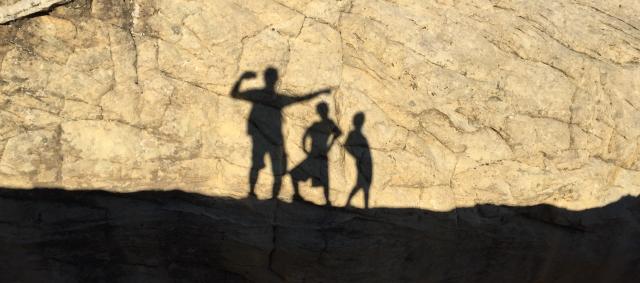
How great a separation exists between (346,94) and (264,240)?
1228 mm

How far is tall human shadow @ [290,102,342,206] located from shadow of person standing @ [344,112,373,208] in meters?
0.11

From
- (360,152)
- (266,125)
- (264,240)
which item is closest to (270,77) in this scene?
(266,125)

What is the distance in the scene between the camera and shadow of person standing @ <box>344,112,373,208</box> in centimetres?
442

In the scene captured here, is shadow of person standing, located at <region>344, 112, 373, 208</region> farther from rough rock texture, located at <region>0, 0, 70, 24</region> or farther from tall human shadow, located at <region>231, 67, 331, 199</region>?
rough rock texture, located at <region>0, 0, 70, 24</region>

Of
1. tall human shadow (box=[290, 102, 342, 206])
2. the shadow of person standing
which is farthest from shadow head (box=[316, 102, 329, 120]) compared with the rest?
the shadow of person standing

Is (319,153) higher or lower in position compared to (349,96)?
lower

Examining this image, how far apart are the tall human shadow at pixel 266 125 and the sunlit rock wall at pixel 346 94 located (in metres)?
0.05

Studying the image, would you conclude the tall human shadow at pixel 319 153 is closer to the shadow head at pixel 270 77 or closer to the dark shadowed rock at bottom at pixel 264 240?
the dark shadowed rock at bottom at pixel 264 240

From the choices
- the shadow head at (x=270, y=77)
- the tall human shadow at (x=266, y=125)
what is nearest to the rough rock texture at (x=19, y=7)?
the tall human shadow at (x=266, y=125)

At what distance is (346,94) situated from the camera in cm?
445

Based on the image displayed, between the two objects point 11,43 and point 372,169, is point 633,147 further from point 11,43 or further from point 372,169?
point 11,43

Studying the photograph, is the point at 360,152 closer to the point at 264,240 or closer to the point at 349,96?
the point at 349,96

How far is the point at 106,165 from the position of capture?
4047 millimetres

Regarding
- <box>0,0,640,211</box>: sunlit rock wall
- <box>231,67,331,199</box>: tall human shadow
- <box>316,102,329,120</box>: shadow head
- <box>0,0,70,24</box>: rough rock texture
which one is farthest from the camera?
<box>316,102,329,120</box>: shadow head
